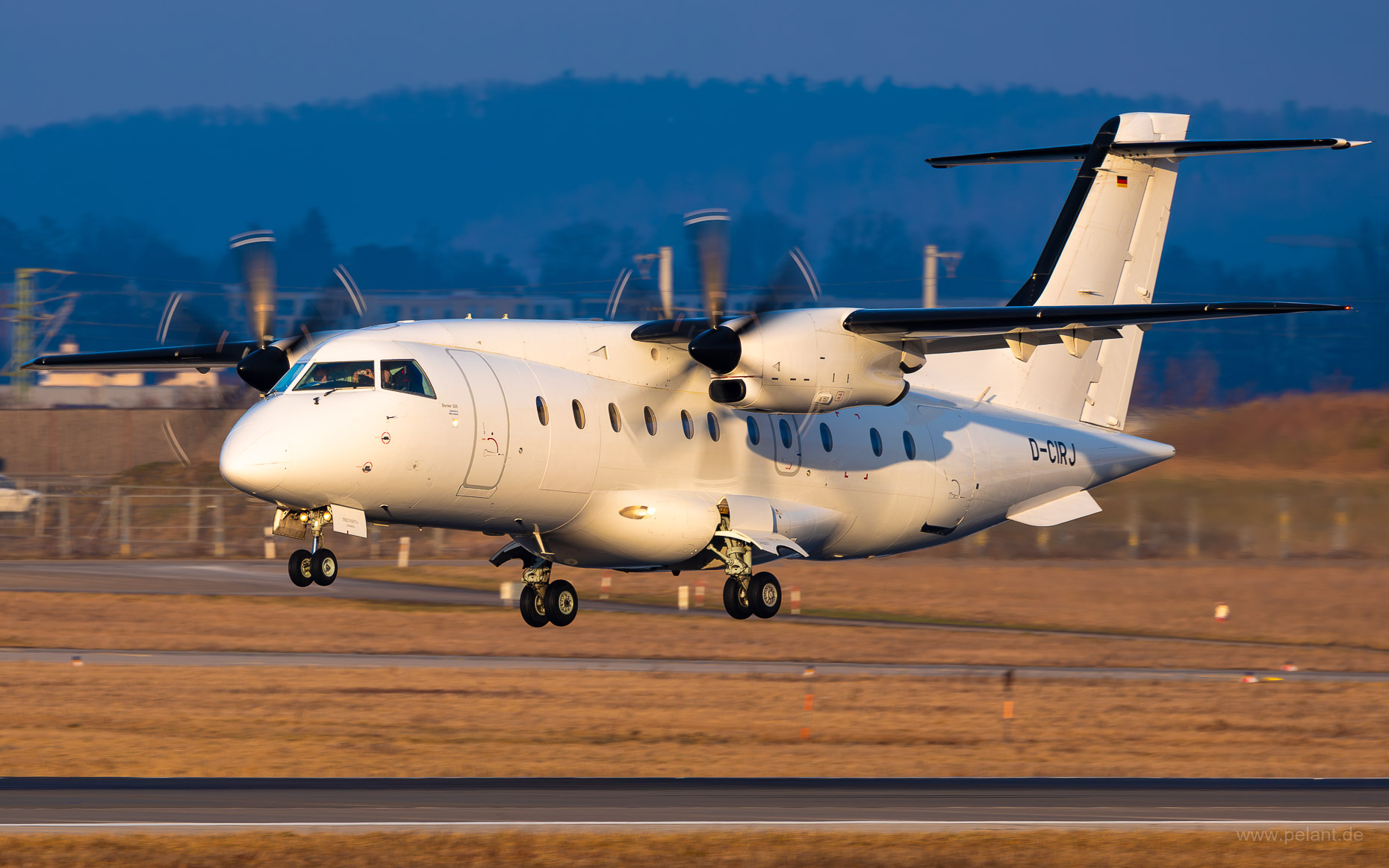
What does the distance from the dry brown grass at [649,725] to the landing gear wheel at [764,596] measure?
34.4 feet

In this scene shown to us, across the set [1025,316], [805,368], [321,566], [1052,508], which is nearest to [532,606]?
[321,566]

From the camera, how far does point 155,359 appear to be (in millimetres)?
23344

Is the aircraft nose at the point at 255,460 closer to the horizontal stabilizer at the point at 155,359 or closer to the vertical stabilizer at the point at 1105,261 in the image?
the horizontal stabilizer at the point at 155,359

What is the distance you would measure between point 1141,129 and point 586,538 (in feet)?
46.6

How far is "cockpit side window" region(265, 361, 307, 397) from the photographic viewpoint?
710 inches

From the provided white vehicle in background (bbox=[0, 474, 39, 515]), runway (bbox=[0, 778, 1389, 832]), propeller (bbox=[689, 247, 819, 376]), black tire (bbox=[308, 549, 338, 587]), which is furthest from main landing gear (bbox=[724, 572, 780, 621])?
white vehicle in background (bbox=[0, 474, 39, 515])

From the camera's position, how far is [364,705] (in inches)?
1433

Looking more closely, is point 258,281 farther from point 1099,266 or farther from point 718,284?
point 1099,266

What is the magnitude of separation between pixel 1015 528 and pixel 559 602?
1180 inches

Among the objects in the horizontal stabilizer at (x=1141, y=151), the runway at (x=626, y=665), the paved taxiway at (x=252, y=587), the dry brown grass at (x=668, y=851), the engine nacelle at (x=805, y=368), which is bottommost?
the dry brown grass at (x=668, y=851)

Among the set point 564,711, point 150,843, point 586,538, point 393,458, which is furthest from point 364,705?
point 393,458

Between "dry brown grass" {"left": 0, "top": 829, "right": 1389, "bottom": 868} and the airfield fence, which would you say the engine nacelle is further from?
the airfield fence

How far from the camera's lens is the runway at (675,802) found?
971 inches

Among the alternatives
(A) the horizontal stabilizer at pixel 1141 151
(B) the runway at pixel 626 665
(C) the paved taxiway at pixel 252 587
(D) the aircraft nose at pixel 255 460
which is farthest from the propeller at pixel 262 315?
(C) the paved taxiway at pixel 252 587
